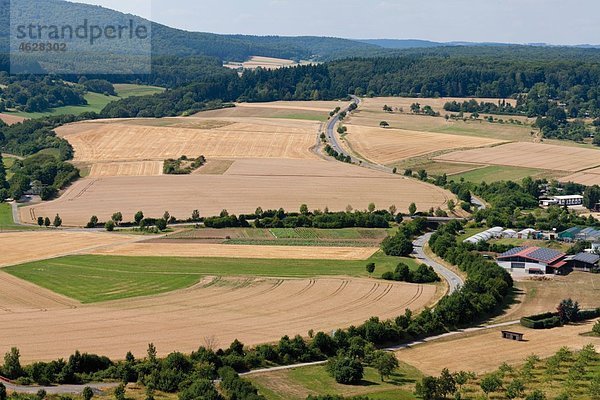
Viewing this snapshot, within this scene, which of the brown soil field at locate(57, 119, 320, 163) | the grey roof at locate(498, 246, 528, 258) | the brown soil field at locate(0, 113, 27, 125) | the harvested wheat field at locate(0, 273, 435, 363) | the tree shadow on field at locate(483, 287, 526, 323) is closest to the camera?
the harvested wheat field at locate(0, 273, 435, 363)

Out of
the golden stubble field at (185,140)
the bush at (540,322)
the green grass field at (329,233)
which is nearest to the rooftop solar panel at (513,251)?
the green grass field at (329,233)

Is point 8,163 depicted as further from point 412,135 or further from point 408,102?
point 408,102

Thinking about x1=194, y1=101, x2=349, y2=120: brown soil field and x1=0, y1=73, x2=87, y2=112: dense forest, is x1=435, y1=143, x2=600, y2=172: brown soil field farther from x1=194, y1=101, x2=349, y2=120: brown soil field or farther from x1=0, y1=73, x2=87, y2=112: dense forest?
x1=0, y1=73, x2=87, y2=112: dense forest

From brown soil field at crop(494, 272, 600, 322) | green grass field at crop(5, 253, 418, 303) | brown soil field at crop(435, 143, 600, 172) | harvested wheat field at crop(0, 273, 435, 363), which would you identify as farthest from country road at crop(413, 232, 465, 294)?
Result: brown soil field at crop(435, 143, 600, 172)

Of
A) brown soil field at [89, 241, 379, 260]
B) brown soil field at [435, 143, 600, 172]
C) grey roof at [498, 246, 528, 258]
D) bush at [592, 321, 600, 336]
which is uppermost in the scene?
brown soil field at [435, 143, 600, 172]

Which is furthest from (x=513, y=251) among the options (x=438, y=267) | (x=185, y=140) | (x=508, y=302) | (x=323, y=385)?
(x=185, y=140)

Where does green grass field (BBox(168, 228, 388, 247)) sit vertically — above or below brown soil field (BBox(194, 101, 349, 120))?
below

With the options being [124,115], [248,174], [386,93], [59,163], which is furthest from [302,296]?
[386,93]

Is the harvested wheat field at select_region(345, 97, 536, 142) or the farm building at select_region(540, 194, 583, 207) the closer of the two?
the farm building at select_region(540, 194, 583, 207)

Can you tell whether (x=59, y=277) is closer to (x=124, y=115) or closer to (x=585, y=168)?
(x=585, y=168)
